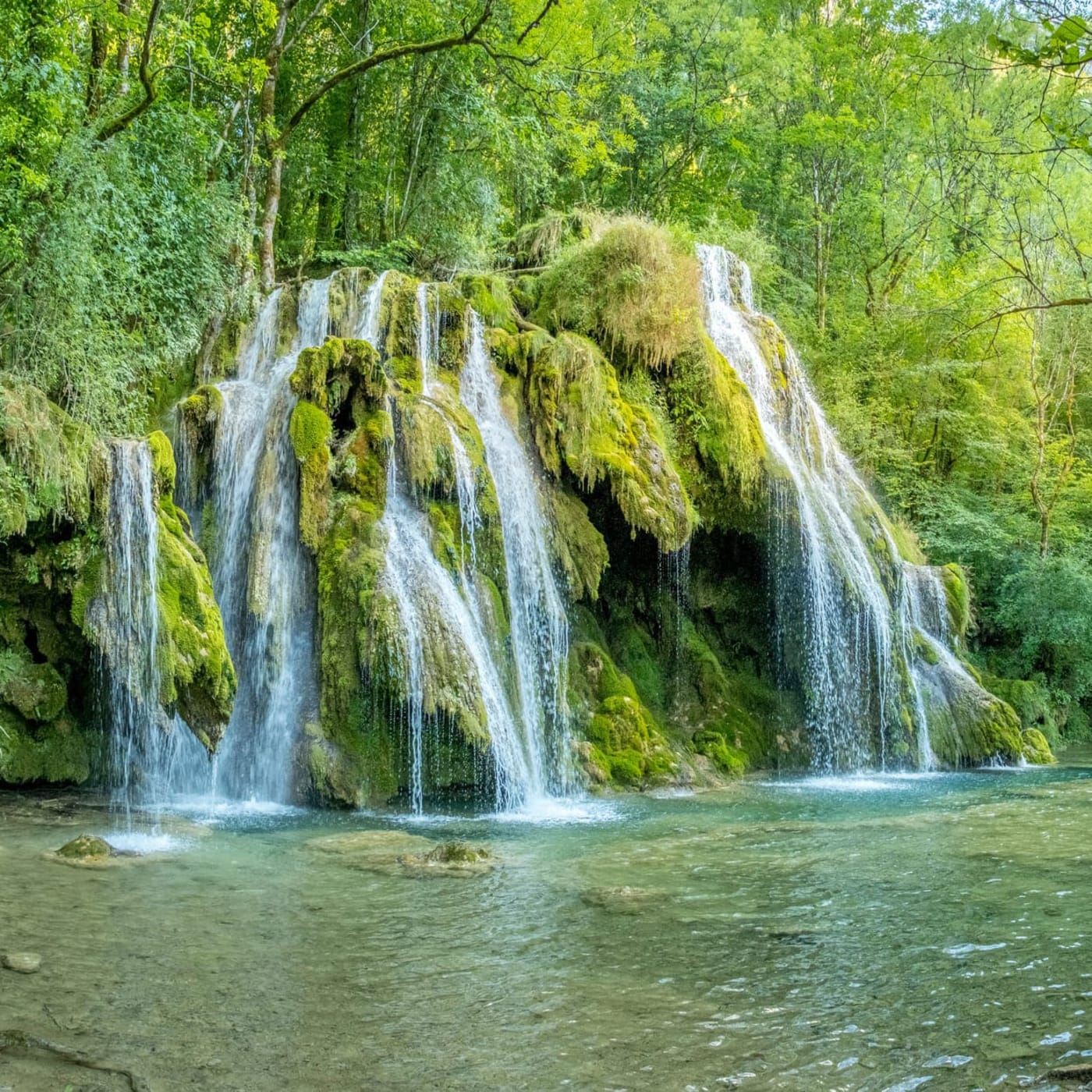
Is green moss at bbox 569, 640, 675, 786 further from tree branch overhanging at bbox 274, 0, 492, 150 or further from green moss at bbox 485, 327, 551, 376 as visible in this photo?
tree branch overhanging at bbox 274, 0, 492, 150

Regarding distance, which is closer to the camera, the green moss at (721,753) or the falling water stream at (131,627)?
the falling water stream at (131,627)

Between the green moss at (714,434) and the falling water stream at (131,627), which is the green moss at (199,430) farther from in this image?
the green moss at (714,434)

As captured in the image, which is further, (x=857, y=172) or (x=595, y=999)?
(x=857, y=172)

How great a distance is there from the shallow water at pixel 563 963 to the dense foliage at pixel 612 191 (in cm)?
622

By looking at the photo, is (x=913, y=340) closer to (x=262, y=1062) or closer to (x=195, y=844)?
(x=195, y=844)

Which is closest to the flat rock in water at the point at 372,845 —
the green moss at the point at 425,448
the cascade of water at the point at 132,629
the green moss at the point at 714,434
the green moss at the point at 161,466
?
the cascade of water at the point at 132,629

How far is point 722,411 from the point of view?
16062 mm

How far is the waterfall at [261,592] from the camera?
11516 millimetres

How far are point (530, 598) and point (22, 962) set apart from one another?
345 inches

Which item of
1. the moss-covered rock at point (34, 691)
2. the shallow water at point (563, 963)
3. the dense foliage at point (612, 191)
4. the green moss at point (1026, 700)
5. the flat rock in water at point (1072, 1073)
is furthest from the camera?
the green moss at point (1026, 700)

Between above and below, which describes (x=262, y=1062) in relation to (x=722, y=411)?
below

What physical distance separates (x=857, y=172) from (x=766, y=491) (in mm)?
15845

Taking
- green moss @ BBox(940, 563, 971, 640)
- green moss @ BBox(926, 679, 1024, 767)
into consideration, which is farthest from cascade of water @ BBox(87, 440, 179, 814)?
green moss @ BBox(940, 563, 971, 640)

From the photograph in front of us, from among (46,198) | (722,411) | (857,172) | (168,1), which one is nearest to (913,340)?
(857,172)
